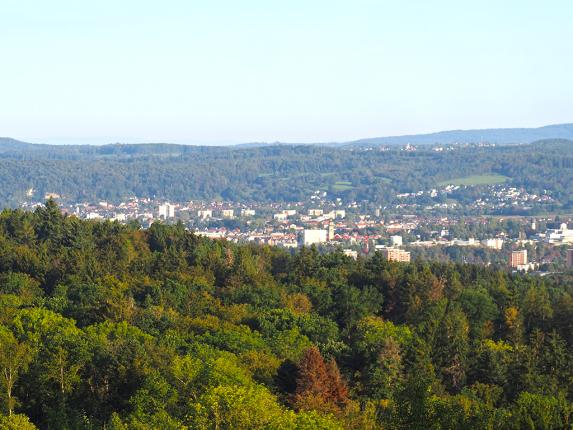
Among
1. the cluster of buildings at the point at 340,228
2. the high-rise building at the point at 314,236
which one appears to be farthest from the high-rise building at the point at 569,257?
the high-rise building at the point at 314,236

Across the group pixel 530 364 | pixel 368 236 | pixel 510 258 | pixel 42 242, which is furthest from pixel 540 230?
pixel 530 364

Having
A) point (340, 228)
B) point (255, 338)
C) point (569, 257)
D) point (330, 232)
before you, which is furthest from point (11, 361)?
point (340, 228)

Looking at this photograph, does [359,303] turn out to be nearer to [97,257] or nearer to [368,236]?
[97,257]

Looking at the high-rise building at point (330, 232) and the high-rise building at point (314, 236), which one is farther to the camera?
the high-rise building at point (330, 232)

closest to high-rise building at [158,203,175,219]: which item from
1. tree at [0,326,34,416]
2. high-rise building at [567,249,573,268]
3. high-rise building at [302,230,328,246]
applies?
high-rise building at [302,230,328,246]

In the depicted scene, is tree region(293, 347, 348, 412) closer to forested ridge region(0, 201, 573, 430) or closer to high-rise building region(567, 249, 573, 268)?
forested ridge region(0, 201, 573, 430)

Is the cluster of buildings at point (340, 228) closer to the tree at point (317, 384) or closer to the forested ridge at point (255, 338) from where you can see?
the forested ridge at point (255, 338)
